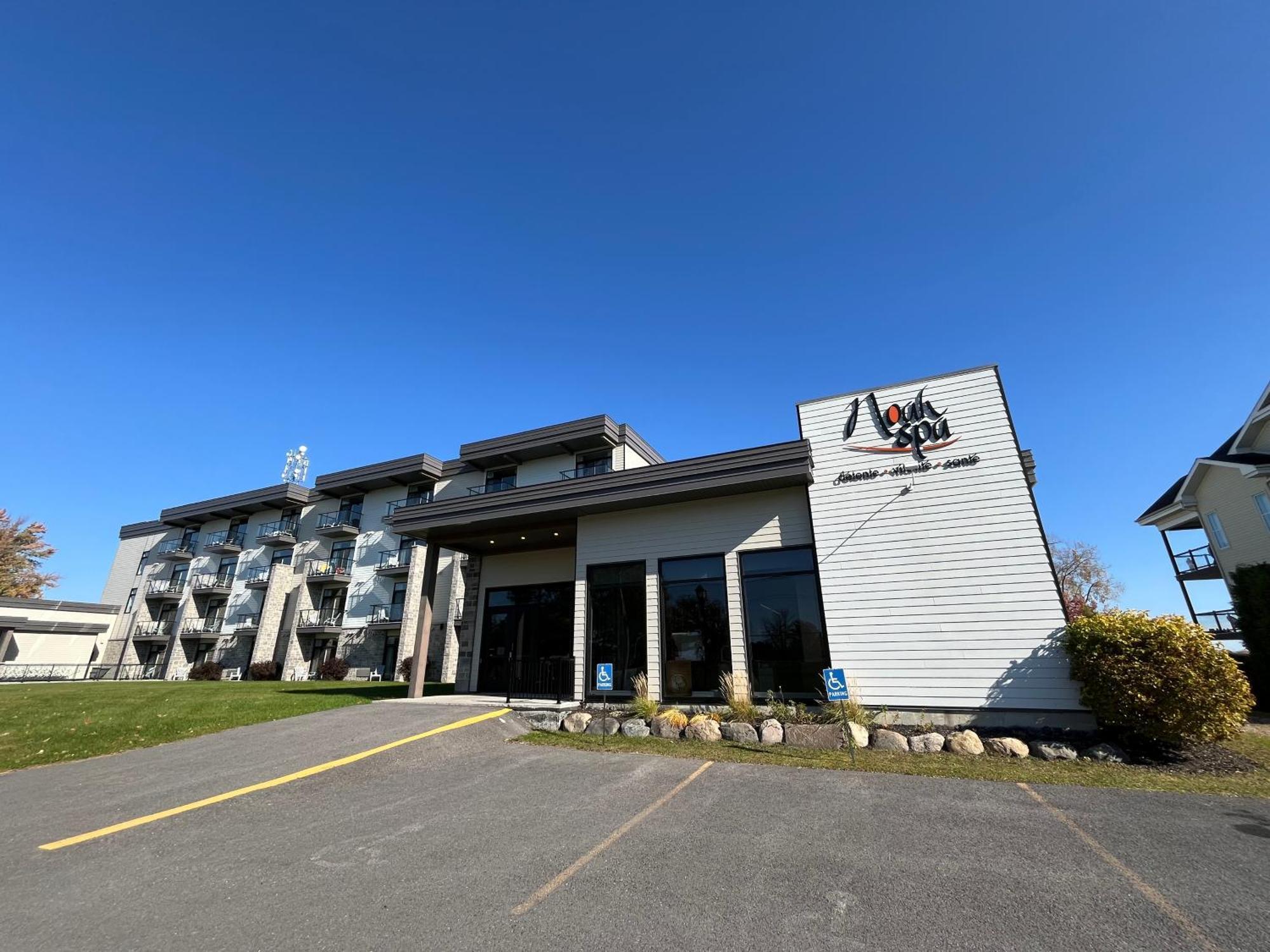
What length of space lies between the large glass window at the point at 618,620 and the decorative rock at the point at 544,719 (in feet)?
5.56

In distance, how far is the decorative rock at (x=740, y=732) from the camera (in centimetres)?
932

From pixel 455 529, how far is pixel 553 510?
3324 mm

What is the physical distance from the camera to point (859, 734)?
8859 millimetres

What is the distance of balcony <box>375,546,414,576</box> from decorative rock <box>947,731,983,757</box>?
2551cm

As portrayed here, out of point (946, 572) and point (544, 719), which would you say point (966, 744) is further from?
point (544, 719)

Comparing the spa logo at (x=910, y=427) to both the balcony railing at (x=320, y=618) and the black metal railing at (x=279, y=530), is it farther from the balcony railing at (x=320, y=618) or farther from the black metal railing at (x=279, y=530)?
the black metal railing at (x=279, y=530)

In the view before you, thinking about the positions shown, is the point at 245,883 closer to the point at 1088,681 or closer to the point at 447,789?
the point at 447,789

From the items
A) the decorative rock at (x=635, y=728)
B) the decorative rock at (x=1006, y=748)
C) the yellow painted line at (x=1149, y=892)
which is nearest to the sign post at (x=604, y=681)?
the decorative rock at (x=635, y=728)

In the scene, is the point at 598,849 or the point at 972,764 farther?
the point at 972,764

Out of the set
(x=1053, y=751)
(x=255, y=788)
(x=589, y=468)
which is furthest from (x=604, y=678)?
(x=589, y=468)

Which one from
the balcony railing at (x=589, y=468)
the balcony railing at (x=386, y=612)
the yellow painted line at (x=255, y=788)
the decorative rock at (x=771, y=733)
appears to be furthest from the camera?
the balcony railing at (x=386, y=612)

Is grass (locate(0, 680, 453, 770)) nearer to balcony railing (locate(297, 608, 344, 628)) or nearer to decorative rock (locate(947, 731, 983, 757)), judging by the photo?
balcony railing (locate(297, 608, 344, 628))

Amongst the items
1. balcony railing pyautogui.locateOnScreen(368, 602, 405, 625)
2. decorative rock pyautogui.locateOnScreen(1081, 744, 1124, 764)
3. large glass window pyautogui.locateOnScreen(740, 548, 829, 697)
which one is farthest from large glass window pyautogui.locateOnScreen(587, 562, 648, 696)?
balcony railing pyautogui.locateOnScreen(368, 602, 405, 625)

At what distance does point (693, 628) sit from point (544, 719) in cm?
375
